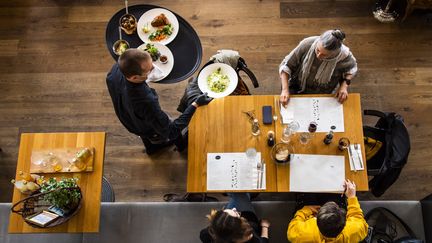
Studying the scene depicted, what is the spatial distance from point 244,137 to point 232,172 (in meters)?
0.26

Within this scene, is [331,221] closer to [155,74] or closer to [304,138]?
[304,138]

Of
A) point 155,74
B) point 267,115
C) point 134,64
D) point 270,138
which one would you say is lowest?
point 270,138

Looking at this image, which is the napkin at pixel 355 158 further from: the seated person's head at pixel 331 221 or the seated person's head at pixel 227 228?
the seated person's head at pixel 227 228

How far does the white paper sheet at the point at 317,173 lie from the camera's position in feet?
8.02

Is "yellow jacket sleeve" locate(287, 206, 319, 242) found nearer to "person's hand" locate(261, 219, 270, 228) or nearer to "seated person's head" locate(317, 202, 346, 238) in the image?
"seated person's head" locate(317, 202, 346, 238)

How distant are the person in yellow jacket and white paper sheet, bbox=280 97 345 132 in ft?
1.35

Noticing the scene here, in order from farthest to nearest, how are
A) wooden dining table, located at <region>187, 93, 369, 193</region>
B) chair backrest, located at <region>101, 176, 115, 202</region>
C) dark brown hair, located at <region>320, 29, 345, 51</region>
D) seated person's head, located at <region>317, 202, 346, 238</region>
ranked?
1. chair backrest, located at <region>101, 176, 115, 202</region>
2. wooden dining table, located at <region>187, 93, 369, 193</region>
3. dark brown hair, located at <region>320, 29, 345, 51</region>
4. seated person's head, located at <region>317, 202, 346, 238</region>

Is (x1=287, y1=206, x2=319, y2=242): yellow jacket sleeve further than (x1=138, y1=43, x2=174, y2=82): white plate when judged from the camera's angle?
No

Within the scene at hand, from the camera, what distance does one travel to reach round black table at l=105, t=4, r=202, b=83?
9.18 feet

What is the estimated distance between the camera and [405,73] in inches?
144

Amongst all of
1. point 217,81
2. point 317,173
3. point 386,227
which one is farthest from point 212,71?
point 386,227

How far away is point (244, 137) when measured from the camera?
2.58m

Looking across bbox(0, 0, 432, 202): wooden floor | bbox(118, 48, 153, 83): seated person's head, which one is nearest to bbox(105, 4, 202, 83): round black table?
bbox(118, 48, 153, 83): seated person's head

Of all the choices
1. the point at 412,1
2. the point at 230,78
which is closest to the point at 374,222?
the point at 230,78
